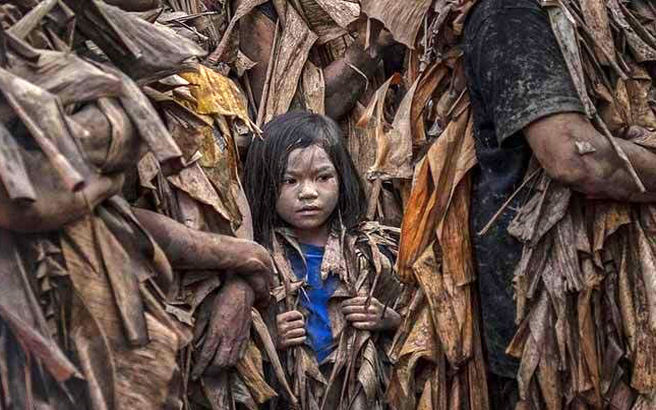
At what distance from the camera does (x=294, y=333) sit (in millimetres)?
4512

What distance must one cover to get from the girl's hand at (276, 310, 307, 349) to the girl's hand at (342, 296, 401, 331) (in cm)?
14

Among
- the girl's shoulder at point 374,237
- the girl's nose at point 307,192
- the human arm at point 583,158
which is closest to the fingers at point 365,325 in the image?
the girl's shoulder at point 374,237

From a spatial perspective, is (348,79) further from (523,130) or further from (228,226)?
(523,130)

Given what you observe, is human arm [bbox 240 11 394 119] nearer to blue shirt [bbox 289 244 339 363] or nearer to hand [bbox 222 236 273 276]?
blue shirt [bbox 289 244 339 363]

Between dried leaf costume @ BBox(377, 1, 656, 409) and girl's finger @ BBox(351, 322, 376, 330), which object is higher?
dried leaf costume @ BBox(377, 1, 656, 409)

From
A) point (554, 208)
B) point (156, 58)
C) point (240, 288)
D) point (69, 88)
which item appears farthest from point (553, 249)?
point (69, 88)

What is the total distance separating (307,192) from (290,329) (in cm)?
43

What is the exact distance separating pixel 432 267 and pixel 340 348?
481 millimetres

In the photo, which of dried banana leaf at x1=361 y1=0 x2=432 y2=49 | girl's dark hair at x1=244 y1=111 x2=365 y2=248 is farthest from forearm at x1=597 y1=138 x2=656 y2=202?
girl's dark hair at x1=244 y1=111 x2=365 y2=248

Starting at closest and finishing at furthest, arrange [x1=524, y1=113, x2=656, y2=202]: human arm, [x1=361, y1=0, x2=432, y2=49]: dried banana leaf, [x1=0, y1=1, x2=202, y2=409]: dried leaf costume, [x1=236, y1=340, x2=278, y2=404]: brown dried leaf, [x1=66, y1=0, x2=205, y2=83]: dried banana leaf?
1. [x1=0, y1=1, x2=202, y2=409]: dried leaf costume
2. [x1=66, y1=0, x2=205, y2=83]: dried banana leaf
3. [x1=524, y1=113, x2=656, y2=202]: human arm
4. [x1=236, y1=340, x2=278, y2=404]: brown dried leaf
5. [x1=361, y1=0, x2=432, y2=49]: dried banana leaf

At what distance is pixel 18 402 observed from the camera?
3041 mm

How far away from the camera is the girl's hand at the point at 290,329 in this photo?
4490 millimetres

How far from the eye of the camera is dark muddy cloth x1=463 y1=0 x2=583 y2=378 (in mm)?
3787

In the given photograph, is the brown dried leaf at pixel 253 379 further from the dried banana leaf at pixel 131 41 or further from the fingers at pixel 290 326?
the dried banana leaf at pixel 131 41
